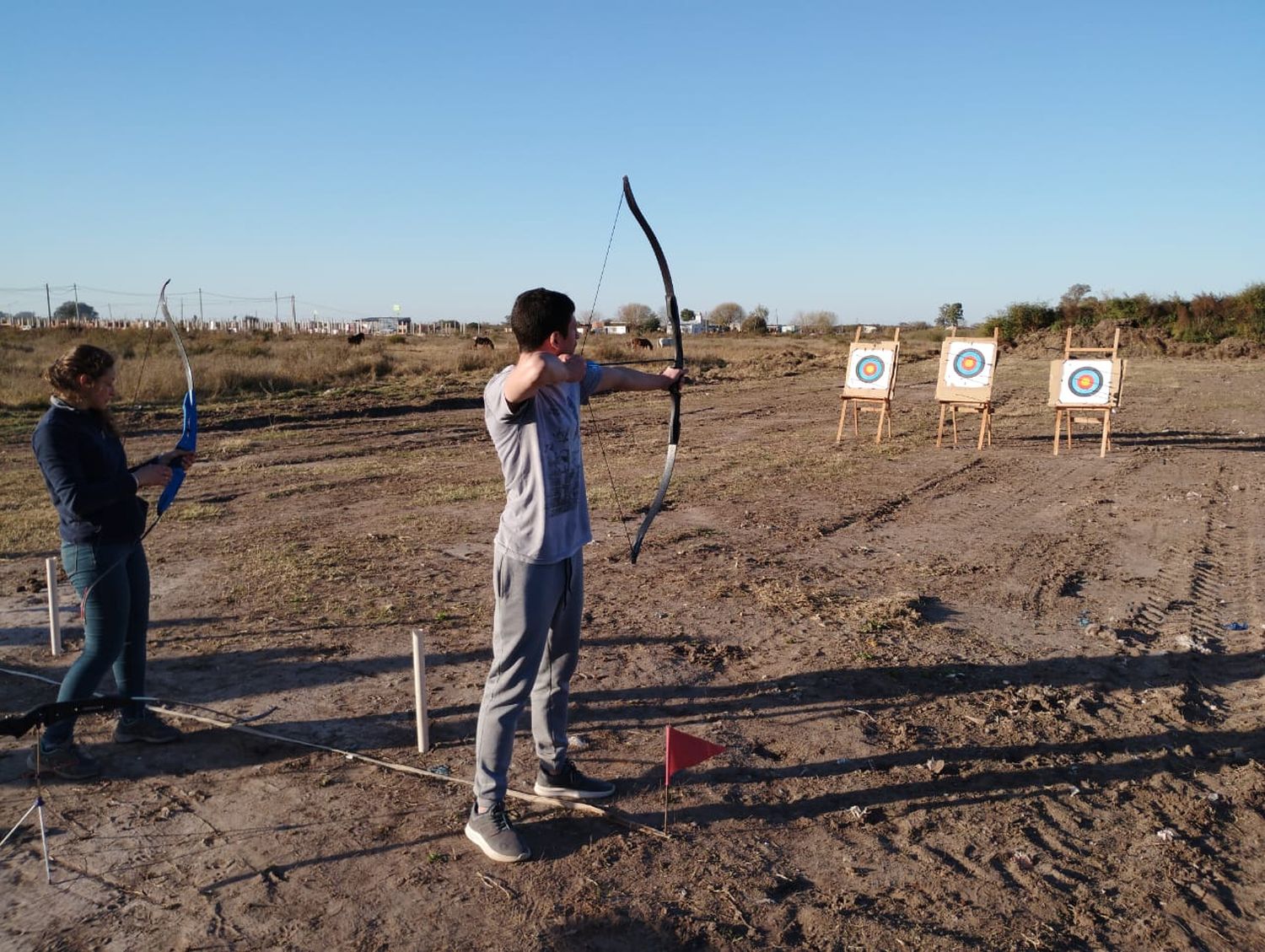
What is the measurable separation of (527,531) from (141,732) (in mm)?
2125

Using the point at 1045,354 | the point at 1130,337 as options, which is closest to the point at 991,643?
the point at 1045,354

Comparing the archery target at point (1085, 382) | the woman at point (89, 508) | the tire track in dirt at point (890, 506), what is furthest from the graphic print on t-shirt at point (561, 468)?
the archery target at point (1085, 382)

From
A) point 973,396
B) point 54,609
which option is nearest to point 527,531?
point 54,609

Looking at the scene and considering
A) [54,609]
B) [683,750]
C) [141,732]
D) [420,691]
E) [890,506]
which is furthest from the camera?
[890,506]

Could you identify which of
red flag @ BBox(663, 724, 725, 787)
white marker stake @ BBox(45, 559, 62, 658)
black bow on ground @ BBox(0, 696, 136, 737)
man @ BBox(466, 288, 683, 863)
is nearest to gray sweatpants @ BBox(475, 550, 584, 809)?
man @ BBox(466, 288, 683, 863)

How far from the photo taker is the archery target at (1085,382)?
1329cm

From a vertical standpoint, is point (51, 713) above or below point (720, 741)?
above

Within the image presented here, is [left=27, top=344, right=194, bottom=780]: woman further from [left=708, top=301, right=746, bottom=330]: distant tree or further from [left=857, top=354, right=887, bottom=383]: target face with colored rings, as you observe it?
[left=708, top=301, right=746, bottom=330]: distant tree

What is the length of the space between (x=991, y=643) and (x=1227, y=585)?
2416mm

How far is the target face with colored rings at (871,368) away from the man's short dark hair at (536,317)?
40.2ft

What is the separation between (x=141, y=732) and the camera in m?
4.04

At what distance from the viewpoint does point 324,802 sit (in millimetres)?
3598

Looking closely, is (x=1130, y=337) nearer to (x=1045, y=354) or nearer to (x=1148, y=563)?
(x=1045, y=354)

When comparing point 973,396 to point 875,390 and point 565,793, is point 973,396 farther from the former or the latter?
point 565,793
